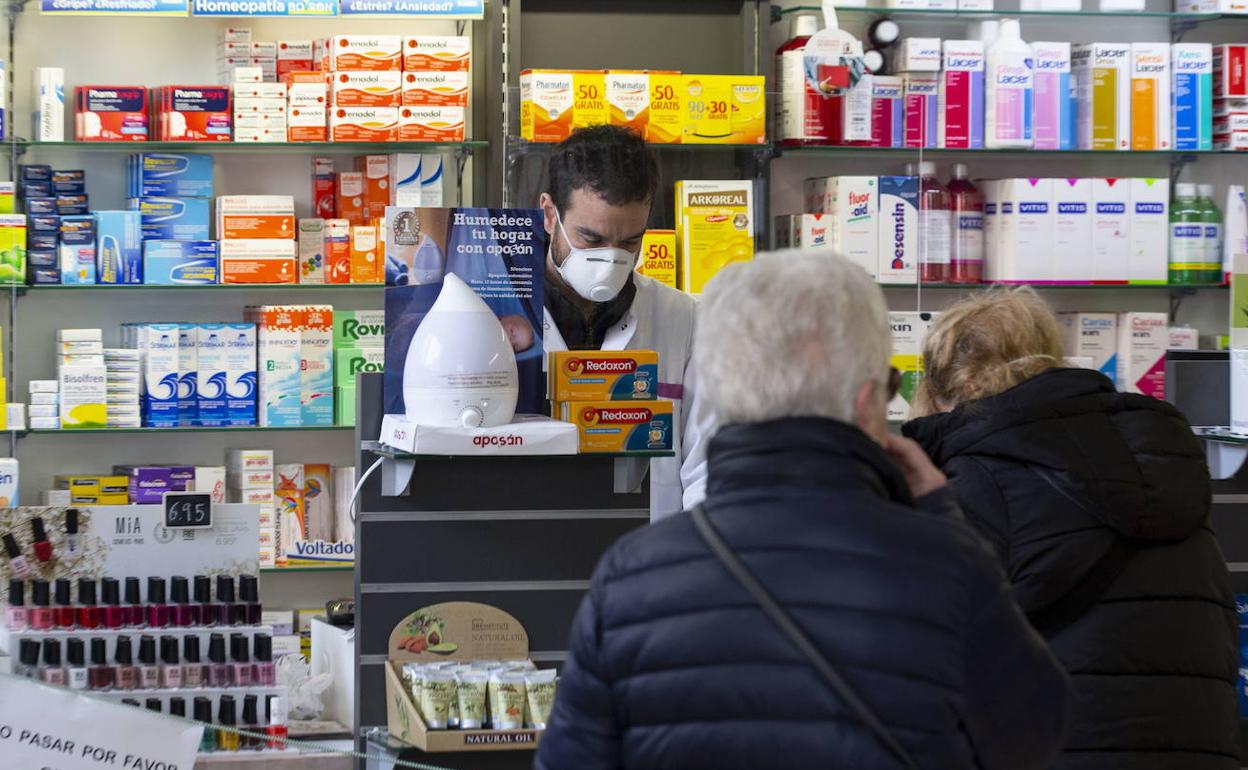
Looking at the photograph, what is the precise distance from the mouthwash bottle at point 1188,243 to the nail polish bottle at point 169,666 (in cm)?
355

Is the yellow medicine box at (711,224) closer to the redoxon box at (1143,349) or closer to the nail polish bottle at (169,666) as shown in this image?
the redoxon box at (1143,349)

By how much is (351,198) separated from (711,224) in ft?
3.75

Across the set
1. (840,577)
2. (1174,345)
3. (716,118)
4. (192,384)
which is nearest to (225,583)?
(840,577)

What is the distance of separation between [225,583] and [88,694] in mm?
266

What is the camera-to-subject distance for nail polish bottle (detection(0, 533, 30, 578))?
230 cm

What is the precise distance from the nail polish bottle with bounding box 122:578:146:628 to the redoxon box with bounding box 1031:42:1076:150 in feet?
11.0

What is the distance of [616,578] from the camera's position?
4.40ft

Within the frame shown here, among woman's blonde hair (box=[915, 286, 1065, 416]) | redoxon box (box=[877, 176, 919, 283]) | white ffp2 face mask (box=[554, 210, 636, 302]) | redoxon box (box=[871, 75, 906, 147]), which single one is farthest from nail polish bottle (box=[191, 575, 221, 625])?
redoxon box (box=[871, 75, 906, 147])

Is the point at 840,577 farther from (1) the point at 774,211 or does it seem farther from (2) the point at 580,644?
(1) the point at 774,211

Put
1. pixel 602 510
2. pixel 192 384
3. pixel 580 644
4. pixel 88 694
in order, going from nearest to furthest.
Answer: pixel 580 644 → pixel 88 694 → pixel 602 510 → pixel 192 384

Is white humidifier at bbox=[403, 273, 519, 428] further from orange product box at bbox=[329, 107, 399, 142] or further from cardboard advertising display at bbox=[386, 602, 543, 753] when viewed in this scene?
orange product box at bbox=[329, 107, 399, 142]

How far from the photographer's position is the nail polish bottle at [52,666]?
224cm

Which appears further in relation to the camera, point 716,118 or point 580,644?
point 716,118

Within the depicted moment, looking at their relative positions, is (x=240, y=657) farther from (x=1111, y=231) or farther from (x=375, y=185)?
(x=1111, y=231)
